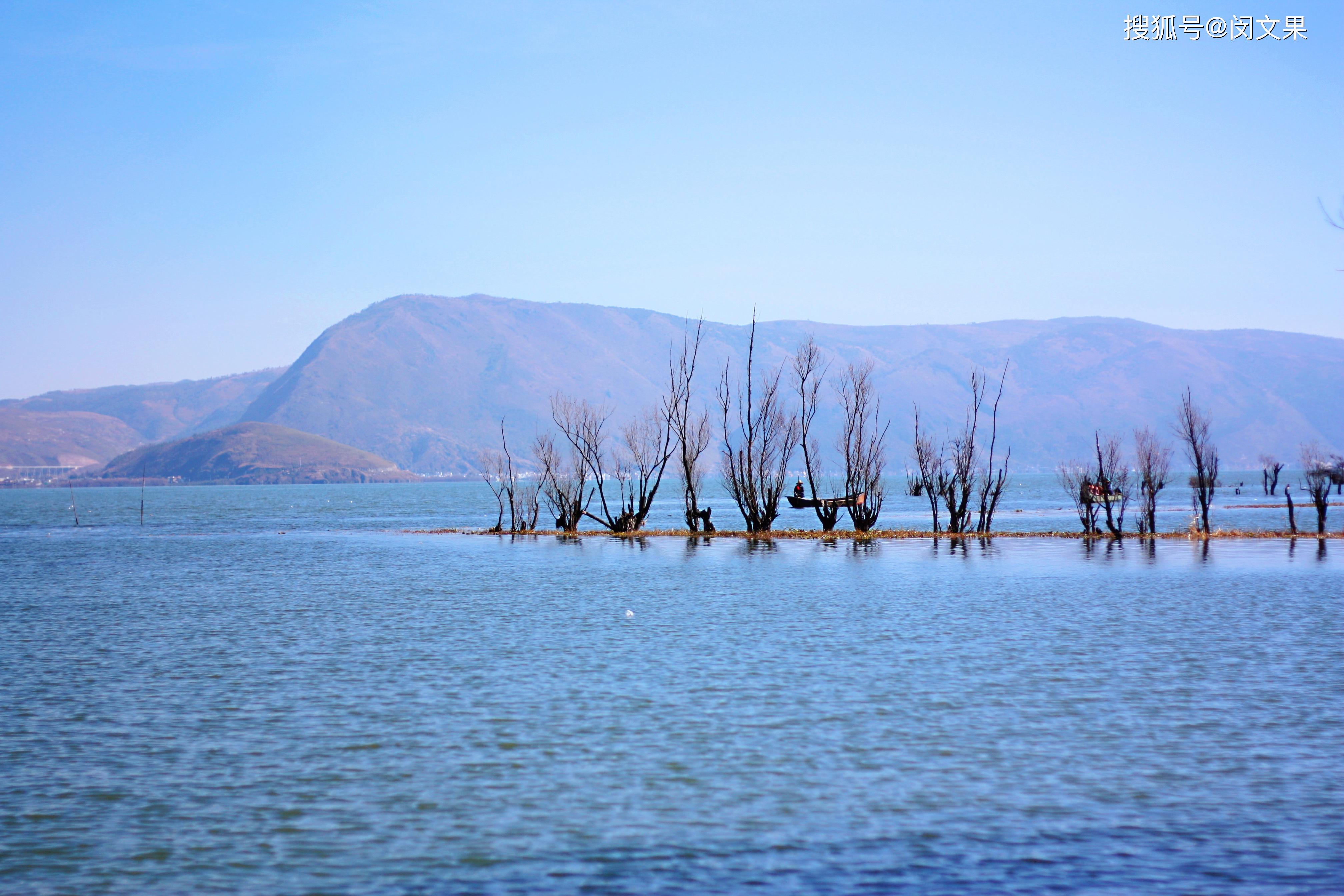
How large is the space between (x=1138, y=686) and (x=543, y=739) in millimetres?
9834

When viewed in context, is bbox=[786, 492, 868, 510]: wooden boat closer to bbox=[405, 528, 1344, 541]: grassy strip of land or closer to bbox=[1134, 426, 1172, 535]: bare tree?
bbox=[405, 528, 1344, 541]: grassy strip of land

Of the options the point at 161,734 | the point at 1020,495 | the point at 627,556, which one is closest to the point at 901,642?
the point at 161,734

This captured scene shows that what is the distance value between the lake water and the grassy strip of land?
25541 millimetres

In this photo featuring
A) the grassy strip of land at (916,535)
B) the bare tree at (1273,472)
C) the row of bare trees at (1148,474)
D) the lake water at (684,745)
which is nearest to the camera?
the lake water at (684,745)

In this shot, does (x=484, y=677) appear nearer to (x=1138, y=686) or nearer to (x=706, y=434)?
(x=1138, y=686)

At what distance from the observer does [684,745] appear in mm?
14609

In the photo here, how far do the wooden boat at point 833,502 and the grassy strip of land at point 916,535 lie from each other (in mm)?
1673

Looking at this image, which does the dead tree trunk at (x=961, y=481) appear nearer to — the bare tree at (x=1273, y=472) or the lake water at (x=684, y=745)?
the lake water at (x=684, y=745)

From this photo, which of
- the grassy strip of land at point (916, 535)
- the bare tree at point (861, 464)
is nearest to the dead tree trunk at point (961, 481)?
the grassy strip of land at point (916, 535)

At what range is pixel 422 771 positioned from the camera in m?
13.4

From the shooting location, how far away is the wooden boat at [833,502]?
62.3 metres

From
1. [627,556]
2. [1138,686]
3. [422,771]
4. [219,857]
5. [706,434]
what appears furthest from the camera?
[706,434]

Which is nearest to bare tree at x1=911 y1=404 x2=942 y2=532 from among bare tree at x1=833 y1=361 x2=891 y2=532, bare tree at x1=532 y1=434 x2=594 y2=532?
bare tree at x1=833 y1=361 x2=891 y2=532

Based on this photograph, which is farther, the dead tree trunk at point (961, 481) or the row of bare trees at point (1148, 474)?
the dead tree trunk at point (961, 481)
